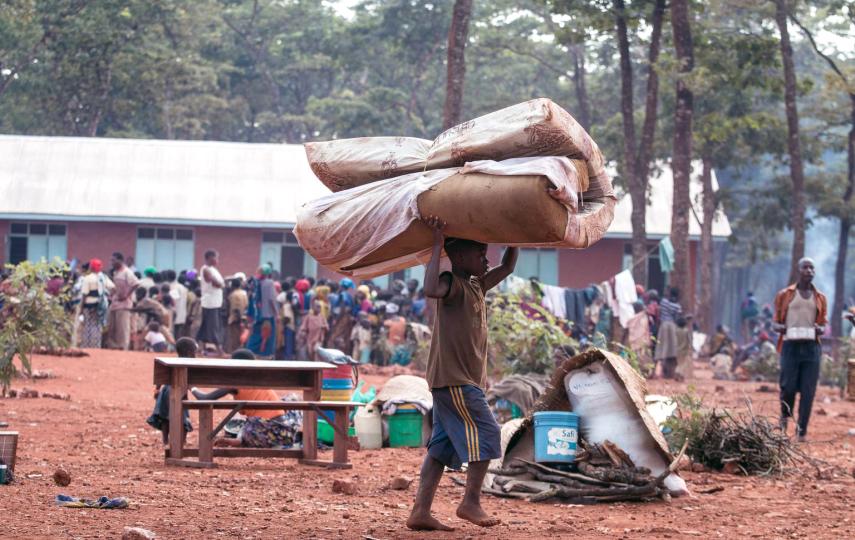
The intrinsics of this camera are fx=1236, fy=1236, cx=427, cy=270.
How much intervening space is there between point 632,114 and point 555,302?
189 inches

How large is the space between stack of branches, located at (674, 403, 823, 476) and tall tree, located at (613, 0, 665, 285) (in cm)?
1490

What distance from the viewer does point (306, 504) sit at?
7441 millimetres

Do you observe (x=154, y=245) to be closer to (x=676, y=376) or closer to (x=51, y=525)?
(x=676, y=376)

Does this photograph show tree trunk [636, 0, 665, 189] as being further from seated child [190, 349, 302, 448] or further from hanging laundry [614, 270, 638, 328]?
seated child [190, 349, 302, 448]

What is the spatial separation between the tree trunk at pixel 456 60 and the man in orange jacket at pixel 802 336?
8394 mm

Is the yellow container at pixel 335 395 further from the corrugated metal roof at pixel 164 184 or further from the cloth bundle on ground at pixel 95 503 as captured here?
the corrugated metal roof at pixel 164 184

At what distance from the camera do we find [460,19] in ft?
63.4

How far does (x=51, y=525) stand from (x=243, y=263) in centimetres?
2543

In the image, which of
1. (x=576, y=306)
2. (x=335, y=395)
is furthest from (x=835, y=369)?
(x=335, y=395)

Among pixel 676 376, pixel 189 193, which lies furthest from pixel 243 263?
pixel 676 376

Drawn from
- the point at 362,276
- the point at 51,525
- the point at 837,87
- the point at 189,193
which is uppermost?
the point at 837,87

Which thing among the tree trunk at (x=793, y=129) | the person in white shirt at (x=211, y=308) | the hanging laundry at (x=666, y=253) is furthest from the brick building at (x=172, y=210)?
the person in white shirt at (x=211, y=308)

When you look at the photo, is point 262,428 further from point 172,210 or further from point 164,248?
point 164,248

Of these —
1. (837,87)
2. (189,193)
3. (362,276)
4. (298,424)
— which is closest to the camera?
(362,276)
